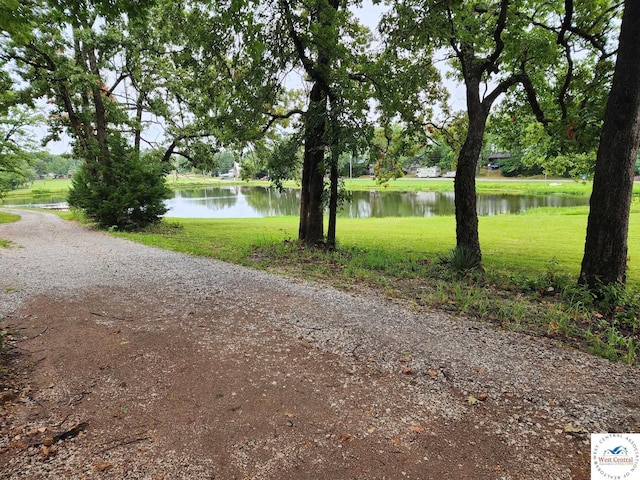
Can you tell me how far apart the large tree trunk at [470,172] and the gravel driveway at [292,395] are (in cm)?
A: 371

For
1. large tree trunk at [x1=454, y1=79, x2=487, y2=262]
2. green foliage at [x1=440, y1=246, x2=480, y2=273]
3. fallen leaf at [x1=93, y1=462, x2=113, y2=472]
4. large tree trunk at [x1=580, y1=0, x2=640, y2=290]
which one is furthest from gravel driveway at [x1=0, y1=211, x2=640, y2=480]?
large tree trunk at [x1=454, y1=79, x2=487, y2=262]

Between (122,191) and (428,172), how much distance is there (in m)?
78.7

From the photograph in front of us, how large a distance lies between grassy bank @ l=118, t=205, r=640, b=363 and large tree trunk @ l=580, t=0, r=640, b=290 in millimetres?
502

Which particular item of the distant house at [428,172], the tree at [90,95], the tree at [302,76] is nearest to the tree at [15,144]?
the tree at [90,95]

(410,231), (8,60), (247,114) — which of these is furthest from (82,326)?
(8,60)

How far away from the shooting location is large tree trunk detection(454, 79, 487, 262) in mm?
7778

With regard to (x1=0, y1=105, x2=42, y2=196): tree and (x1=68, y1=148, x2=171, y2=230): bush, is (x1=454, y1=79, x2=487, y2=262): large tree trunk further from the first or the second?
(x1=0, y1=105, x2=42, y2=196): tree

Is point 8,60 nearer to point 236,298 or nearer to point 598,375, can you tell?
point 236,298

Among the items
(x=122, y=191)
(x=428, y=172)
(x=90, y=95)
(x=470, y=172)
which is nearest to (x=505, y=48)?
(x=470, y=172)

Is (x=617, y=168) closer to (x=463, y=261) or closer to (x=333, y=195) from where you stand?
(x=463, y=261)

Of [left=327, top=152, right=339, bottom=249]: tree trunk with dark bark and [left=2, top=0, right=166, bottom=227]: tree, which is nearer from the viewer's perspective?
[left=327, top=152, right=339, bottom=249]: tree trunk with dark bark

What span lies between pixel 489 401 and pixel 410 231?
544 inches

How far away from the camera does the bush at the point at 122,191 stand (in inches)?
587

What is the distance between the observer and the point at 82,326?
179 inches
